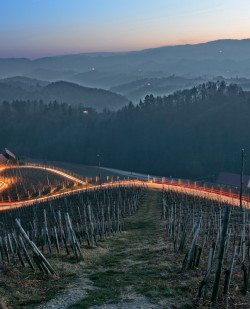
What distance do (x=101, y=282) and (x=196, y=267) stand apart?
579cm

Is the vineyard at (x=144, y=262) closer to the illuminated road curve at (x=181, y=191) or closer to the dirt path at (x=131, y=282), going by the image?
the dirt path at (x=131, y=282)

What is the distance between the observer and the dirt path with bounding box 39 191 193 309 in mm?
22531

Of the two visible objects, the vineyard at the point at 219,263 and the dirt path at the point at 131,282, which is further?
the dirt path at the point at 131,282

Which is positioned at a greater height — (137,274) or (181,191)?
(137,274)

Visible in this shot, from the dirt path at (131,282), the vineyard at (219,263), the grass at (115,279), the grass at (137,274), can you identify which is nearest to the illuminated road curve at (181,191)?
the grass at (137,274)

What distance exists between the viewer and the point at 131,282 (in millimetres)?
25938

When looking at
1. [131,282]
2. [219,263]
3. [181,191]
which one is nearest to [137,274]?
[131,282]

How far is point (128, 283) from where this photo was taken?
25.8 meters

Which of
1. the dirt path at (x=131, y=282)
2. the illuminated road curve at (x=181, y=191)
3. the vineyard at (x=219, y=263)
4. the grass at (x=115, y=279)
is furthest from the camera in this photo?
the illuminated road curve at (x=181, y=191)

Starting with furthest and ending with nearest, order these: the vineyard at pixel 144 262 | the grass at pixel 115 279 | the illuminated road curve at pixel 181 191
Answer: the illuminated road curve at pixel 181 191 → the grass at pixel 115 279 → the vineyard at pixel 144 262

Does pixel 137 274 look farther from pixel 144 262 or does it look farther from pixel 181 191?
pixel 181 191

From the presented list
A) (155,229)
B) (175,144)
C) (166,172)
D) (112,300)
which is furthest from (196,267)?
(175,144)

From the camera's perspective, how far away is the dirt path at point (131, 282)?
73.9 ft

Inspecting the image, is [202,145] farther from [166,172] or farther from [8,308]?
[8,308]
